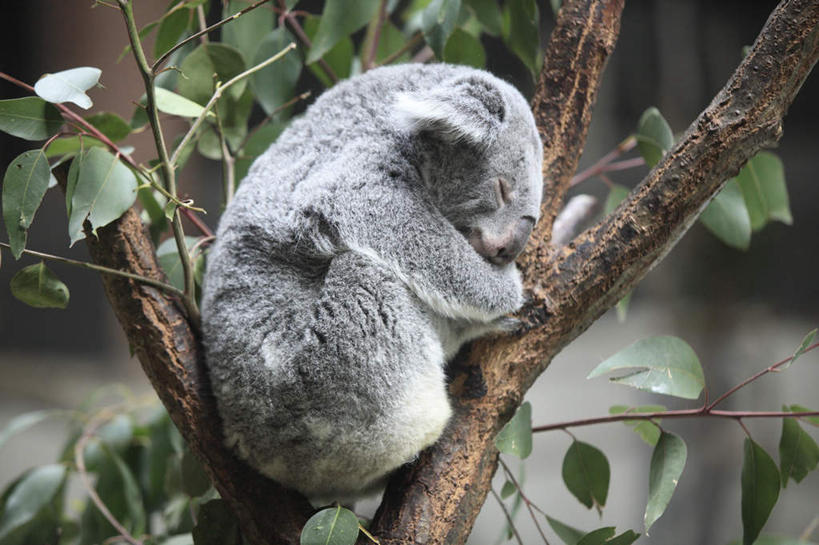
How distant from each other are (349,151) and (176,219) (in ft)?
1.75

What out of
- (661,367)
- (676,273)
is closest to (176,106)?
(661,367)

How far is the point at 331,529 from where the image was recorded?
151cm

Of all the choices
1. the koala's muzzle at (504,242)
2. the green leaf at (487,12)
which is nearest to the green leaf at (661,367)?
the koala's muzzle at (504,242)

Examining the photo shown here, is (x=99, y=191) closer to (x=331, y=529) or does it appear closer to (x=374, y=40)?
(x=331, y=529)

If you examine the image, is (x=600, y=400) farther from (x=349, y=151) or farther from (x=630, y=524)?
(x=349, y=151)

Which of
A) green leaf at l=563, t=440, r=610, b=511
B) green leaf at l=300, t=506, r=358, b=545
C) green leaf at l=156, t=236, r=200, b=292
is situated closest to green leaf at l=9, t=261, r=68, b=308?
green leaf at l=156, t=236, r=200, b=292

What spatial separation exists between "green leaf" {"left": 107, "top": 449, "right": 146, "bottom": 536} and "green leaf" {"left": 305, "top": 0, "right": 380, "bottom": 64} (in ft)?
4.98

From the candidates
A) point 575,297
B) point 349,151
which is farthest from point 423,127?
point 575,297

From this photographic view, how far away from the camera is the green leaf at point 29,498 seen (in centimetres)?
224

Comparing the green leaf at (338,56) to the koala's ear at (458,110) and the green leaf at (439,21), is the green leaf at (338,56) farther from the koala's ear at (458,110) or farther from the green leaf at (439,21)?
the koala's ear at (458,110)

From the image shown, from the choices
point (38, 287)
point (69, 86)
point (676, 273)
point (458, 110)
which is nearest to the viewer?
point (69, 86)

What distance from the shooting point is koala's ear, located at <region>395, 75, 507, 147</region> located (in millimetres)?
1841

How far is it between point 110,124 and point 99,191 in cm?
44

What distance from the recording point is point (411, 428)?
5.54ft
